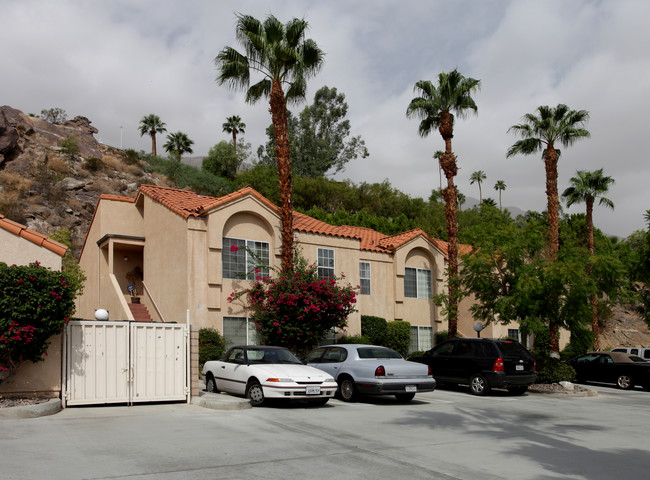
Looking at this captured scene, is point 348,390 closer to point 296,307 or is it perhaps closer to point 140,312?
point 296,307

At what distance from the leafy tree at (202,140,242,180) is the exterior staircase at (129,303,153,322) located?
4335 centimetres

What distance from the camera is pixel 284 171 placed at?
74.7ft

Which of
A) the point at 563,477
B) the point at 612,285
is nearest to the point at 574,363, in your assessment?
the point at 612,285

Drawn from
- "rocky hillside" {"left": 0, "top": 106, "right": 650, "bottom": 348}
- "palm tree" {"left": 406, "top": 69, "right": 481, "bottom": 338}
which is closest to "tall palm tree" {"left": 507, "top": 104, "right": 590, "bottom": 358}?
"palm tree" {"left": 406, "top": 69, "right": 481, "bottom": 338}

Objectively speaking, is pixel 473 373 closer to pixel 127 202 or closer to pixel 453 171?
pixel 453 171

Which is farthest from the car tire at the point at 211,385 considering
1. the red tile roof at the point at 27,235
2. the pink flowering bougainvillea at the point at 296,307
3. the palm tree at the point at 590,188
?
the palm tree at the point at 590,188

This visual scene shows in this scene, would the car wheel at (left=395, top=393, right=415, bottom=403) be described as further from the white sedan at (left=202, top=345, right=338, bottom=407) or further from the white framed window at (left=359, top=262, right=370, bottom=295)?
the white framed window at (left=359, top=262, right=370, bottom=295)

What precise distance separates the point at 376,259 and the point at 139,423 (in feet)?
56.6

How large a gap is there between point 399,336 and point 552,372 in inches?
300

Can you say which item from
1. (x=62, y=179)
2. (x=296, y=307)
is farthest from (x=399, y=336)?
(x=62, y=179)

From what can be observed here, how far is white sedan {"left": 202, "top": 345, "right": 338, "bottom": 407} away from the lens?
1343cm

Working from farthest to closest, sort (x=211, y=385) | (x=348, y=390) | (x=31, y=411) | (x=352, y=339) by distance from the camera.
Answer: (x=352, y=339) → (x=211, y=385) → (x=348, y=390) → (x=31, y=411)

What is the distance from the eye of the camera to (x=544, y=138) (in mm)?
26297

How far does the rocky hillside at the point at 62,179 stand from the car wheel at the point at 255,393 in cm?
3148
